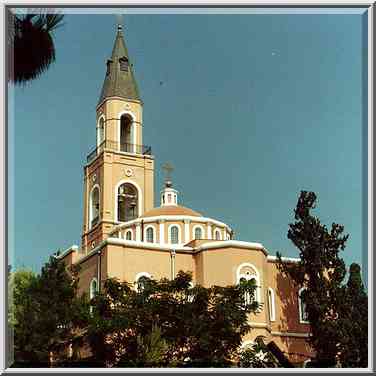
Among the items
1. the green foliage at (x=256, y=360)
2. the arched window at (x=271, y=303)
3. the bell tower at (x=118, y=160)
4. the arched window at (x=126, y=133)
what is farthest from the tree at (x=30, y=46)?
the arched window at (x=126, y=133)

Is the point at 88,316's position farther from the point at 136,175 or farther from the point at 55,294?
the point at 136,175

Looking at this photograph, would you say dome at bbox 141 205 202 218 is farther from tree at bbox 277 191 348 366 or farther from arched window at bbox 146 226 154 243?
tree at bbox 277 191 348 366

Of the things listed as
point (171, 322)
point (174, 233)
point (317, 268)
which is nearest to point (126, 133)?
point (174, 233)

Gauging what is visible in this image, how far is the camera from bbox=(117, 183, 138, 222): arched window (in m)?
28.0

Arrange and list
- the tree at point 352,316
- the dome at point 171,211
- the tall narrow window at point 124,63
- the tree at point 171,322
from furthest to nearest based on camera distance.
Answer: the tall narrow window at point 124,63
the dome at point 171,211
the tree at point 352,316
the tree at point 171,322

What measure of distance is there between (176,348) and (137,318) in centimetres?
119

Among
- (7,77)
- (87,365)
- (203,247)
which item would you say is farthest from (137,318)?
(7,77)

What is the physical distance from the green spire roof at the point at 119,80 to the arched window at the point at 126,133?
797 mm

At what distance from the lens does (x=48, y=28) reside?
29.7 ft

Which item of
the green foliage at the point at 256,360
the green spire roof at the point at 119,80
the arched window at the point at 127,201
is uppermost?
the green spire roof at the point at 119,80

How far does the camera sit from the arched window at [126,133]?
2844 cm

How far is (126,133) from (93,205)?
9.43 feet

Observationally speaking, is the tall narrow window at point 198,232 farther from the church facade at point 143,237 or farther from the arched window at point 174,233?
the arched window at point 174,233

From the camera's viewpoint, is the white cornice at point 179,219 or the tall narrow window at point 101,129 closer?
the white cornice at point 179,219
